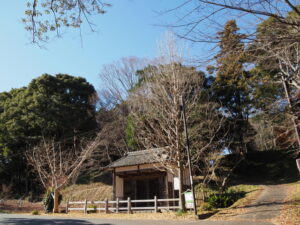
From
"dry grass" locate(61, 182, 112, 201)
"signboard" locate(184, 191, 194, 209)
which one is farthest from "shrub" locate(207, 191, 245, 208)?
Result: "dry grass" locate(61, 182, 112, 201)

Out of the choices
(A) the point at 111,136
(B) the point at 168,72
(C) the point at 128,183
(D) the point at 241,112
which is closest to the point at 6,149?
(A) the point at 111,136

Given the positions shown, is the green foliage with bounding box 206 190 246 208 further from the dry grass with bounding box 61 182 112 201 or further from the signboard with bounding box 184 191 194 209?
the dry grass with bounding box 61 182 112 201

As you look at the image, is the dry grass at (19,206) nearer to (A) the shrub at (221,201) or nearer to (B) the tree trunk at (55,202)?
(B) the tree trunk at (55,202)

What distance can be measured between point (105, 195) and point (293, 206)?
662 inches

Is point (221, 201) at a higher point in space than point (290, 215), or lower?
higher

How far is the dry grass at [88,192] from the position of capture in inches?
901

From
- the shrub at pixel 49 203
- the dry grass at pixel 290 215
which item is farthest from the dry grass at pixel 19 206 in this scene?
the dry grass at pixel 290 215

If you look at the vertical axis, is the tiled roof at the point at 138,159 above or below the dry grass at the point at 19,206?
above

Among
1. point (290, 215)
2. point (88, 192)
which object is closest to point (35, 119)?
point (88, 192)

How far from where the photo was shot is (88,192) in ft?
78.6

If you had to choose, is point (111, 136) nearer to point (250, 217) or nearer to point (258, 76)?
point (258, 76)

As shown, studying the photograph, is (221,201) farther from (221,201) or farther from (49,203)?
(49,203)

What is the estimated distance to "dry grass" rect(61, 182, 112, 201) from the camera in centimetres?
2288

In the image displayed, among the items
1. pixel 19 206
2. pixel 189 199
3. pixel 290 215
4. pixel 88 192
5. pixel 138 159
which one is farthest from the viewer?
pixel 88 192
